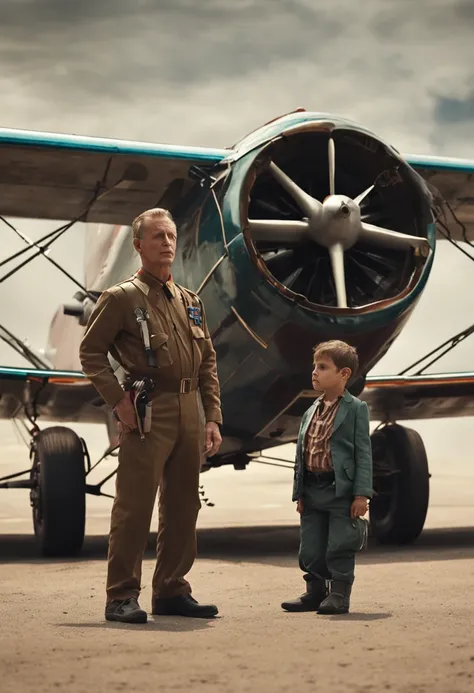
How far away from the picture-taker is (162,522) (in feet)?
16.4

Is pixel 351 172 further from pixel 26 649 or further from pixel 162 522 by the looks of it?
pixel 26 649

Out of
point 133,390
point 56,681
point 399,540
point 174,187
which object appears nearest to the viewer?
point 56,681

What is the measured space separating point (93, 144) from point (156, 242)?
3.32 m

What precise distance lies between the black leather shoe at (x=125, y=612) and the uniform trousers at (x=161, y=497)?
1.3 inches

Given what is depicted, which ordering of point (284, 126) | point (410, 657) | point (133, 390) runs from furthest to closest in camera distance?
point (284, 126) → point (133, 390) → point (410, 657)

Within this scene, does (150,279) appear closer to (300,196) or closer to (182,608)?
(182,608)

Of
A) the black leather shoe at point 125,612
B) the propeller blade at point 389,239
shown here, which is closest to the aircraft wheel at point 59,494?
the propeller blade at point 389,239

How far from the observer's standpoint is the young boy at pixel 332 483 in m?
4.95

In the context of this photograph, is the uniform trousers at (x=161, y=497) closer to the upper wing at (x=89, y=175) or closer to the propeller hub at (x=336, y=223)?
the propeller hub at (x=336, y=223)

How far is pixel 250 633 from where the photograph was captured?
4211 mm

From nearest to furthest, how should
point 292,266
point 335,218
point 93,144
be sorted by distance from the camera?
1. point 335,218
2. point 292,266
3. point 93,144

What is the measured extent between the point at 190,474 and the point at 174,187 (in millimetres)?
3905

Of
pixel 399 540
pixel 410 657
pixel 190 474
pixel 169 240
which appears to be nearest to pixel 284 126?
pixel 169 240

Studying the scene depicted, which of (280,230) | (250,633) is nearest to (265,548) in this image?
(280,230)
